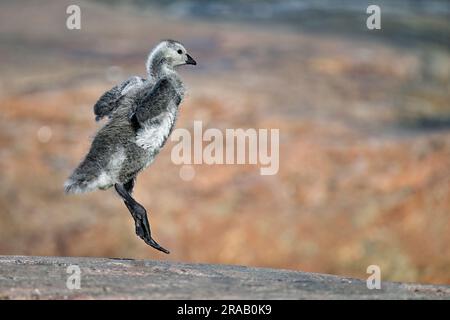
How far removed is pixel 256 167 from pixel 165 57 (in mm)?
6308

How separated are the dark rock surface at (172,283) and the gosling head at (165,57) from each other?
1.53 meters

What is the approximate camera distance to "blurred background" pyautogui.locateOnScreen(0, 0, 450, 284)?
1455 centimetres

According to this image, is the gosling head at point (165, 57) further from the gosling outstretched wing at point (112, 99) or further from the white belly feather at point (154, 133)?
the white belly feather at point (154, 133)

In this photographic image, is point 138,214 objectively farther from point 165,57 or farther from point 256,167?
point 256,167

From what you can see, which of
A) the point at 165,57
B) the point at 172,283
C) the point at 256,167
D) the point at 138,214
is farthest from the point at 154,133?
the point at 256,167

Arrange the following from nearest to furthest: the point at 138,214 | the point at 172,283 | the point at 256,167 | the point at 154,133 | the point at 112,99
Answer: the point at 172,283 < the point at 154,133 < the point at 138,214 < the point at 112,99 < the point at 256,167

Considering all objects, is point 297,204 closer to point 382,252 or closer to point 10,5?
point 382,252

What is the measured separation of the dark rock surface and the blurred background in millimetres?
5948

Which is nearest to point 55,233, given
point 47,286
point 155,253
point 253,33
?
point 155,253

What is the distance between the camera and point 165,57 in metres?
8.89

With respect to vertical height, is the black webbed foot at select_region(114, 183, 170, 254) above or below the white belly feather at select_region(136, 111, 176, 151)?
below

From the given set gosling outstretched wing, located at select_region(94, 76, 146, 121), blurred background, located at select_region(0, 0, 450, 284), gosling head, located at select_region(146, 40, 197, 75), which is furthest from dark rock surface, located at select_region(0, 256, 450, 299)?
blurred background, located at select_region(0, 0, 450, 284)

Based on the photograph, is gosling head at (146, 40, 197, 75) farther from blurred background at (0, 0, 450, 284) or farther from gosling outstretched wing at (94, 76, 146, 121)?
blurred background at (0, 0, 450, 284)

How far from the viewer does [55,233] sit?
14539 mm
